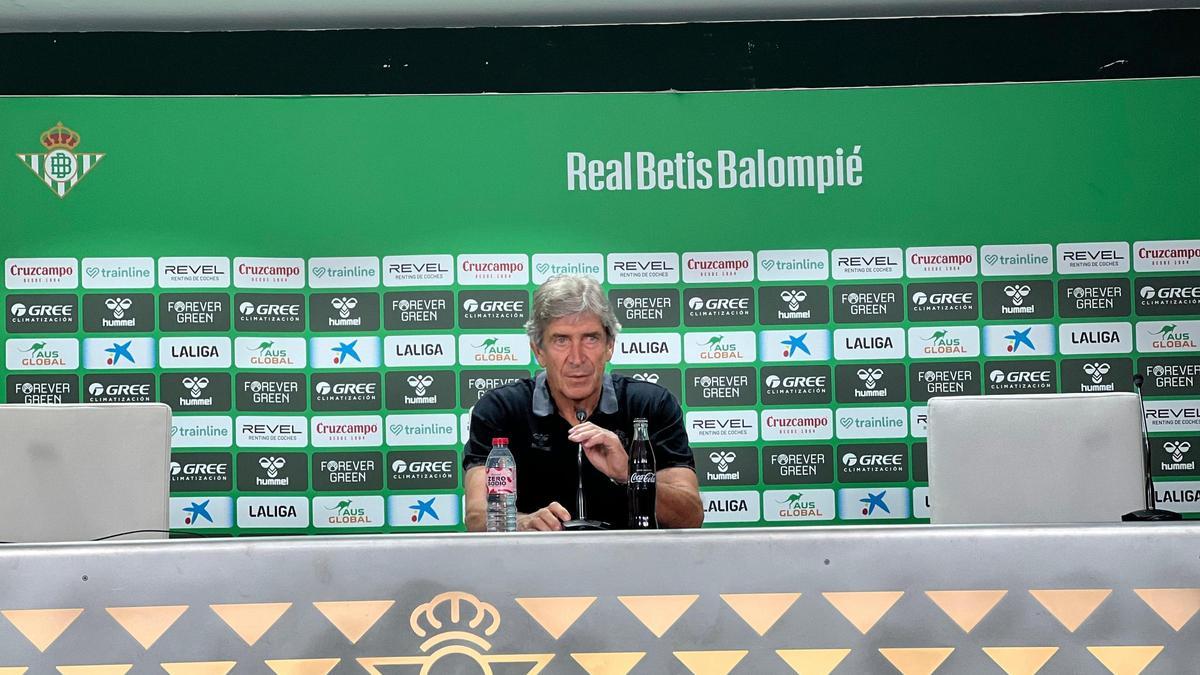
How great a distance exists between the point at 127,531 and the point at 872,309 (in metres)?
2.65

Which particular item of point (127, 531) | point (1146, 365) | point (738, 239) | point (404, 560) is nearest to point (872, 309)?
point (738, 239)

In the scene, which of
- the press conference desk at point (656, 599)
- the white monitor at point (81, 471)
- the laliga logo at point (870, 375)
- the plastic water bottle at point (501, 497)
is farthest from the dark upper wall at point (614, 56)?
the press conference desk at point (656, 599)

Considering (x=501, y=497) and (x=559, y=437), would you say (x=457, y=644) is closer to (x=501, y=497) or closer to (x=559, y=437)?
(x=501, y=497)

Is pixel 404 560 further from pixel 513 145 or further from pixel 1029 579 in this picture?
pixel 513 145

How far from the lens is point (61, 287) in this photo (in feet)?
12.5

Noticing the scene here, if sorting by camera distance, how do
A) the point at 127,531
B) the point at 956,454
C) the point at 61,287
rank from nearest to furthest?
the point at 127,531, the point at 956,454, the point at 61,287

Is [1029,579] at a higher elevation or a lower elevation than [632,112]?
lower

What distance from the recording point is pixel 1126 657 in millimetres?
1150

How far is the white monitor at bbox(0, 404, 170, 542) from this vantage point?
211cm

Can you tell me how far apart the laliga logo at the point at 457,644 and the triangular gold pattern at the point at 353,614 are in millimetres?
31

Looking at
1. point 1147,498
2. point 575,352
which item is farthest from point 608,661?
point 1147,498

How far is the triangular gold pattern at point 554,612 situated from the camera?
3.79ft

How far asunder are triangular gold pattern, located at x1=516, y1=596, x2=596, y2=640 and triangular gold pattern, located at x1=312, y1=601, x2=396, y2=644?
0.50 ft

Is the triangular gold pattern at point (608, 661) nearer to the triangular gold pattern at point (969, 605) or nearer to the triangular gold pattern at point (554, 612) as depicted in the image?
the triangular gold pattern at point (554, 612)
